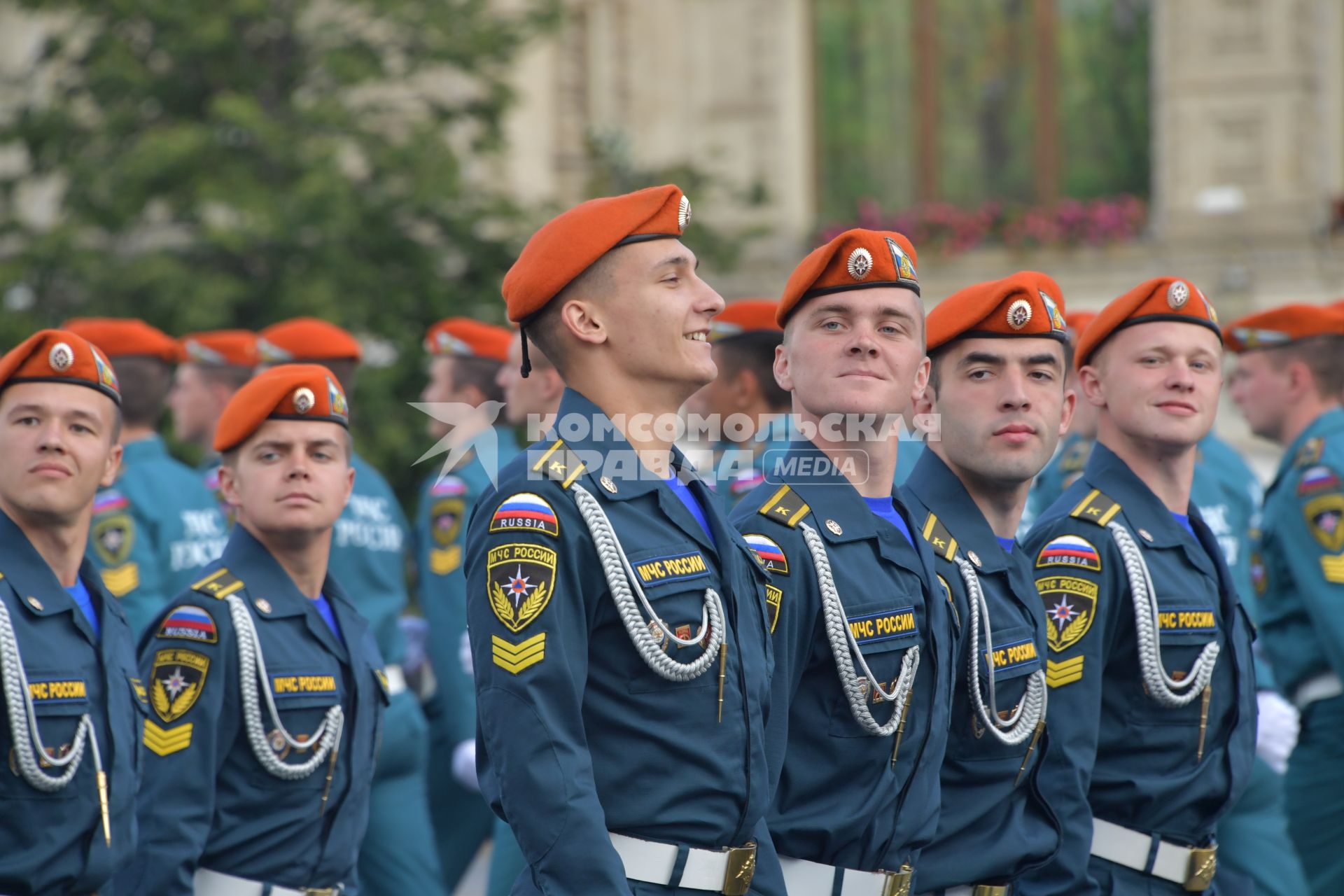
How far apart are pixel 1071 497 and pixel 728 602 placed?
4.93 ft

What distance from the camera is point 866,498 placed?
144 inches

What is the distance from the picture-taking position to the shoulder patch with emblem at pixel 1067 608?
3.95m

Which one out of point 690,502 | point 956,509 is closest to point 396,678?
point 956,509

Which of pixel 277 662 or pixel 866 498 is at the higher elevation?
pixel 866 498

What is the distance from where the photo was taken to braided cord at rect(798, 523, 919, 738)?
3.37 metres

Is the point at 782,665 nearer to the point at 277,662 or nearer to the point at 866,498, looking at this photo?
the point at 866,498

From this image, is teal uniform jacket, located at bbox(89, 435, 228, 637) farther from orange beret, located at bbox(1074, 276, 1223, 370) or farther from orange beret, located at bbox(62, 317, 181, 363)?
orange beret, located at bbox(1074, 276, 1223, 370)

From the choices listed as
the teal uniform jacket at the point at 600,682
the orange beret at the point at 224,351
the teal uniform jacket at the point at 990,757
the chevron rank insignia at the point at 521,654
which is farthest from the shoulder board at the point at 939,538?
the orange beret at the point at 224,351

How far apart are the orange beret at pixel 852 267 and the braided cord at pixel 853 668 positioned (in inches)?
22.9

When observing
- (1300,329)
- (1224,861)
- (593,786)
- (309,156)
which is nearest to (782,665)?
(593,786)

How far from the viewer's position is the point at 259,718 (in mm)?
4160

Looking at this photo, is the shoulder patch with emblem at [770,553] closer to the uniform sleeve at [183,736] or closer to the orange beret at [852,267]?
the orange beret at [852,267]

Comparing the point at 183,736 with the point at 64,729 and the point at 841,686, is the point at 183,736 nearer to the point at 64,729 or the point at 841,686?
the point at 64,729

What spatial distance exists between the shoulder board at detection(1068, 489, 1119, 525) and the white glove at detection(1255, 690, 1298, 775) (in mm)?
1772
